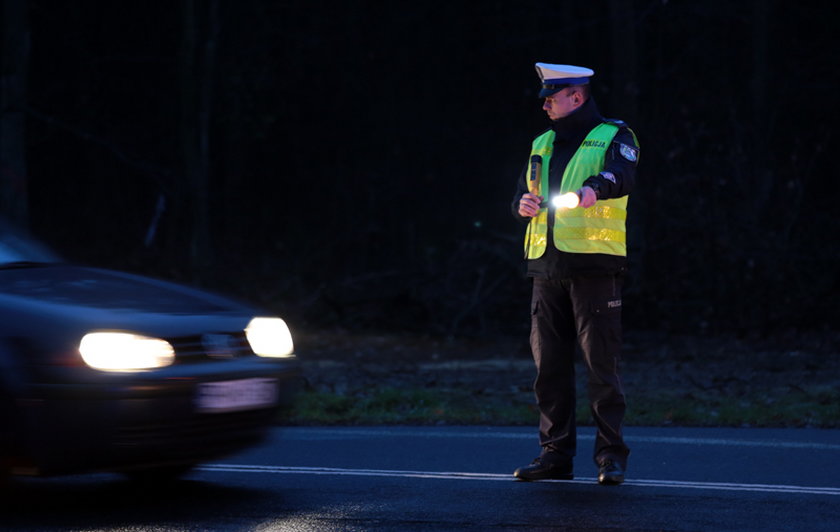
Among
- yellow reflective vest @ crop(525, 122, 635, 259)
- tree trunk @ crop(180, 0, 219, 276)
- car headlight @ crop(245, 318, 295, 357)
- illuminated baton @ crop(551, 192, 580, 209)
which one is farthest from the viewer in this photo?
tree trunk @ crop(180, 0, 219, 276)

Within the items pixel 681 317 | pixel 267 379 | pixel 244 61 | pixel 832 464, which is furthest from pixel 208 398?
pixel 244 61

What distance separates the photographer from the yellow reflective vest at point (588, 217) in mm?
7008

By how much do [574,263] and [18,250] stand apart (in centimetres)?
267

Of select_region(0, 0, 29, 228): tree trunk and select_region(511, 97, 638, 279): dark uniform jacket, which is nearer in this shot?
select_region(511, 97, 638, 279): dark uniform jacket

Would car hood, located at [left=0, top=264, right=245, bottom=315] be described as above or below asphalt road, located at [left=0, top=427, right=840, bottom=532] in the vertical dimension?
above

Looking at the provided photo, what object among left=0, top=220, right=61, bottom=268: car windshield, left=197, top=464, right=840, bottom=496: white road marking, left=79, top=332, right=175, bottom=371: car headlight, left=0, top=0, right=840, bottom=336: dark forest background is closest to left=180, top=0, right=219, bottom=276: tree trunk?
left=0, top=0, right=840, bottom=336: dark forest background

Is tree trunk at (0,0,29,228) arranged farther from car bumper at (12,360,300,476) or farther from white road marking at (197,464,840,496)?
car bumper at (12,360,300,476)

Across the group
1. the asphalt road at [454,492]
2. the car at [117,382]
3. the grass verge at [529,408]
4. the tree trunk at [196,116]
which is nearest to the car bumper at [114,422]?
the car at [117,382]

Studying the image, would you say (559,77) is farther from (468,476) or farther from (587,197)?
(468,476)

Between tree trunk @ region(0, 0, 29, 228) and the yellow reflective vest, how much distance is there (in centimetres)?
1694

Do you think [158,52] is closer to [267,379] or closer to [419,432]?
[419,432]

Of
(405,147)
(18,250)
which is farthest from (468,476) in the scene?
(405,147)

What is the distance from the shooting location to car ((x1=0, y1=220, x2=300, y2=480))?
19.5 feet

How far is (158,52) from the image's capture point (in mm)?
29859
